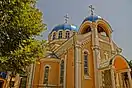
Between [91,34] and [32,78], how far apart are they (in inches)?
363

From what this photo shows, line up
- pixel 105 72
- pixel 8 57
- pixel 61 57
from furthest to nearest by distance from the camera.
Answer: pixel 61 57, pixel 105 72, pixel 8 57

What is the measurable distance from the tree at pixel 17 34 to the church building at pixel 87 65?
27.7 feet

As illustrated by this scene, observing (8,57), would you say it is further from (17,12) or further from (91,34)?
(91,34)

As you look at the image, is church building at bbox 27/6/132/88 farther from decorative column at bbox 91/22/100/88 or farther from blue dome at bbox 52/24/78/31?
blue dome at bbox 52/24/78/31

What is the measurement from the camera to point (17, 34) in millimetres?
8547

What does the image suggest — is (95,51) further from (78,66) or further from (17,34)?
(17,34)

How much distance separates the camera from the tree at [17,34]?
7.97m

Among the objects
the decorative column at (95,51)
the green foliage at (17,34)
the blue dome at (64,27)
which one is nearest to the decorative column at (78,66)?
the decorative column at (95,51)

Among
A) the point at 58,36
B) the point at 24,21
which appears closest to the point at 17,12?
the point at 24,21

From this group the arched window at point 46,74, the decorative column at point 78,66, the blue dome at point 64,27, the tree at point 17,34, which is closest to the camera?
the tree at point 17,34

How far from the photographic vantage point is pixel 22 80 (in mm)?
20469

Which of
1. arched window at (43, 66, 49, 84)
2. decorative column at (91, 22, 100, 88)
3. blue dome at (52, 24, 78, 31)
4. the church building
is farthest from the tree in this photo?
Result: blue dome at (52, 24, 78, 31)

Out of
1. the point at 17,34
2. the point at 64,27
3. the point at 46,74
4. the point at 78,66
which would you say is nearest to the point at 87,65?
the point at 78,66

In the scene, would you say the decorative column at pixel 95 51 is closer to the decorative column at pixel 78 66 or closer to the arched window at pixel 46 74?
the decorative column at pixel 78 66
